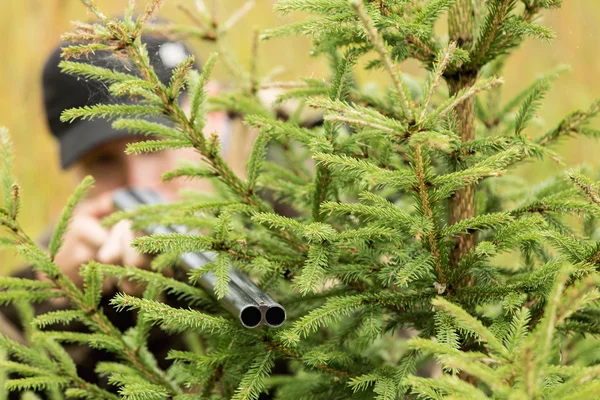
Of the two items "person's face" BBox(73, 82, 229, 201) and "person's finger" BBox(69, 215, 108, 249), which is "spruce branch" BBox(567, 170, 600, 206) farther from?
"person's face" BBox(73, 82, 229, 201)

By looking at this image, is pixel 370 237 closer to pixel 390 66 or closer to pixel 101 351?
pixel 390 66

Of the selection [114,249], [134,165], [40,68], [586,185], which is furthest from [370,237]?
[40,68]

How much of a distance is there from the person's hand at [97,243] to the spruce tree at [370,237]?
1.42 feet

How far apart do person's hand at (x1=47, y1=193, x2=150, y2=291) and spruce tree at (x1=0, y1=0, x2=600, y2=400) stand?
433mm

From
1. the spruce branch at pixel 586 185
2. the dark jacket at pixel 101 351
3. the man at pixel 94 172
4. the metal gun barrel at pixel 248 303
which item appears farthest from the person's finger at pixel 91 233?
the spruce branch at pixel 586 185

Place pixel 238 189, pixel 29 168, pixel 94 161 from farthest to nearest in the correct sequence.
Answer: pixel 29 168 < pixel 94 161 < pixel 238 189

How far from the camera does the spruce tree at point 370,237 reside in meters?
0.44

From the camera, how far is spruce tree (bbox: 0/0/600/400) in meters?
0.44

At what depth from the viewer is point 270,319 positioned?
0.51 meters

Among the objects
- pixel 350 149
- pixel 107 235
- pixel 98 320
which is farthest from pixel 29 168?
pixel 350 149

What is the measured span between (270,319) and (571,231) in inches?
12.3

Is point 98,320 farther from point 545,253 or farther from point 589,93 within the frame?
point 589,93

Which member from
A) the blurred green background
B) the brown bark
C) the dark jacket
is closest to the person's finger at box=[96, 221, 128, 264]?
the dark jacket

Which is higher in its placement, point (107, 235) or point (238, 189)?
point (238, 189)
